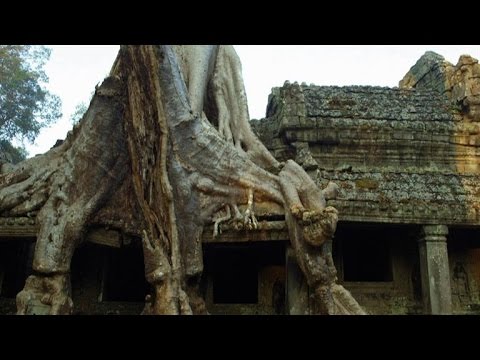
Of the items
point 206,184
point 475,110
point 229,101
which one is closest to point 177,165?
point 206,184

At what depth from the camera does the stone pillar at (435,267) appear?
733 centimetres

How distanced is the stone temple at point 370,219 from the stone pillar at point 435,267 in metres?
0.02

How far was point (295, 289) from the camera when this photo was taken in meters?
5.26

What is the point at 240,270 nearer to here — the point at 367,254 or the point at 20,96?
the point at 367,254

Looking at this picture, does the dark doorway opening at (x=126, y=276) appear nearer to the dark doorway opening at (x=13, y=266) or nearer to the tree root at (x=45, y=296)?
the dark doorway opening at (x=13, y=266)

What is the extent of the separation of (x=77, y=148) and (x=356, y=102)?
Result: 590 centimetres

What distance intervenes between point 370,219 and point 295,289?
8.05 ft

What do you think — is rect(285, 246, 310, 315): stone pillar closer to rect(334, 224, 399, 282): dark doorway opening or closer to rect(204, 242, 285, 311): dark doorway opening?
rect(204, 242, 285, 311): dark doorway opening

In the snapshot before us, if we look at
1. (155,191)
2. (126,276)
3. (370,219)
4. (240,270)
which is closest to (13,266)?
(126,276)

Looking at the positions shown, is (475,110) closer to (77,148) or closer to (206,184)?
(206,184)

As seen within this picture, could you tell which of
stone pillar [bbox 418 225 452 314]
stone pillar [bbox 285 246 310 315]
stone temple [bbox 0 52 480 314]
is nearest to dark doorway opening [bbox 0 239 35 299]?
stone temple [bbox 0 52 480 314]

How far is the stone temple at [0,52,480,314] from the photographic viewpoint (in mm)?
7453

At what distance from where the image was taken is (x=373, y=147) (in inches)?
352

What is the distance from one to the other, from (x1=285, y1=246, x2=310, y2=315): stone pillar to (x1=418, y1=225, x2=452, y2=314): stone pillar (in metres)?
3.06
